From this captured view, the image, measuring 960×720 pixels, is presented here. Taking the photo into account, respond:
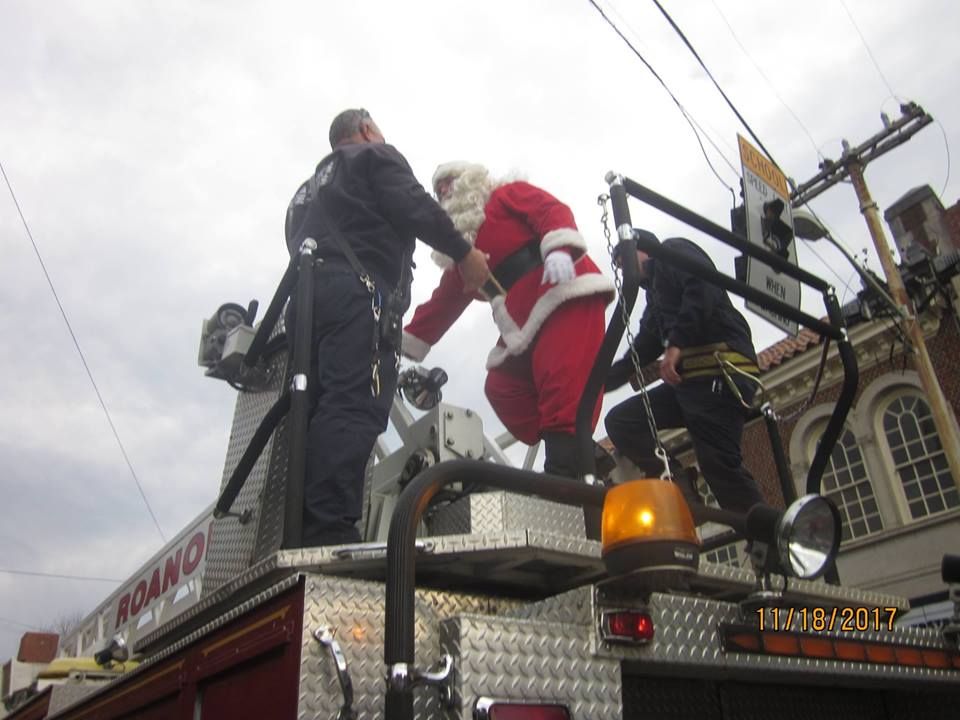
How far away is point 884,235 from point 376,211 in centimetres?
1387

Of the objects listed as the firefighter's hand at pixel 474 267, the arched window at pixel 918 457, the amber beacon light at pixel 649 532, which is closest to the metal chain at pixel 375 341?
the firefighter's hand at pixel 474 267

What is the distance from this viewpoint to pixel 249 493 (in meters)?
3.19

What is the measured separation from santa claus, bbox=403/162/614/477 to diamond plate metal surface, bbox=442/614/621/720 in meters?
1.43

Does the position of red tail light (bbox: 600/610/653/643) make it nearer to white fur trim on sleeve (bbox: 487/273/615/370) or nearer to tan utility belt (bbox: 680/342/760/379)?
white fur trim on sleeve (bbox: 487/273/615/370)

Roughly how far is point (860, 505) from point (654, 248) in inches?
616

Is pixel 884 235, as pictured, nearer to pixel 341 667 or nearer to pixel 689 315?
pixel 689 315

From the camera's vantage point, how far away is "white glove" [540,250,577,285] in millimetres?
3361

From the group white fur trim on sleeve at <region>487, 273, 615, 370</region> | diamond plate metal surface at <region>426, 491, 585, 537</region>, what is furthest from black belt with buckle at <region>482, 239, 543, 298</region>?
diamond plate metal surface at <region>426, 491, 585, 537</region>

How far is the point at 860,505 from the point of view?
638 inches

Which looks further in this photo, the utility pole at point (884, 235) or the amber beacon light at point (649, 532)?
the utility pole at point (884, 235)

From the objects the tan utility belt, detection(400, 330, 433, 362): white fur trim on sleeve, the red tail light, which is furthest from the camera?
detection(400, 330, 433, 362): white fur trim on sleeve

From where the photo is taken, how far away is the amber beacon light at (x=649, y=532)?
1.65 metres
